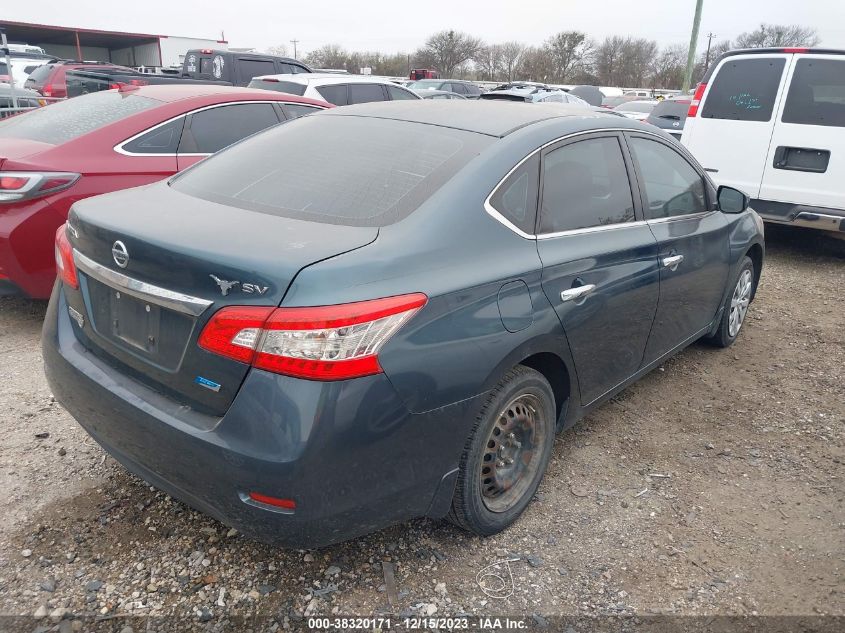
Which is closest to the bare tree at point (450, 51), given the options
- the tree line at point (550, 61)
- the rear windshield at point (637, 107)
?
the tree line at point (550, 61)

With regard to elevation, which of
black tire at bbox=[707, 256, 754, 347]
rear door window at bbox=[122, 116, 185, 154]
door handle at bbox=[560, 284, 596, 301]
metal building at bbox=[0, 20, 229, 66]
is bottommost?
black tire at bbox=[707, 256, 754, 347]

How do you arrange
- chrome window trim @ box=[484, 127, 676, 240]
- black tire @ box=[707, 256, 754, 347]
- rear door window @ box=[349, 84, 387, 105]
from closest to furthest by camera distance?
1. chrome window trim @ box=[484, 127, 676, 240]
2. black tire @ box=[707, 256, 754, 347]
3. rear door window @ box=[349, 84, 387, 105]

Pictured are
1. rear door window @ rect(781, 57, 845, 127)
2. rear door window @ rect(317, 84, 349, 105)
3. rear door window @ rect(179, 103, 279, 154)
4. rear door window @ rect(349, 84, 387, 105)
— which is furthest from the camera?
rear door window @ rect(349, 84, 387, 105)

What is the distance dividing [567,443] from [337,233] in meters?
1.86

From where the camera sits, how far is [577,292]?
264 centimetres

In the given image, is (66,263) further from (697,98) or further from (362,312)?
(697,98)

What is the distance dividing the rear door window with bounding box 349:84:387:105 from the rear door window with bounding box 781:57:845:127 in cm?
525

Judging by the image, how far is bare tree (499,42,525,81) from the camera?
61.7 m

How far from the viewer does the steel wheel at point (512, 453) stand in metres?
2.54

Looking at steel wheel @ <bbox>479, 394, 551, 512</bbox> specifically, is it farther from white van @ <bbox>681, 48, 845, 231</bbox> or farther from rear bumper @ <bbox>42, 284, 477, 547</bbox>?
white van @ <bbox>681, 48, 845, 231</bbox>

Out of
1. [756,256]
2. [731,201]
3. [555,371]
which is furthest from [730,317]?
[555,371]

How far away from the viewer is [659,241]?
3.23 m

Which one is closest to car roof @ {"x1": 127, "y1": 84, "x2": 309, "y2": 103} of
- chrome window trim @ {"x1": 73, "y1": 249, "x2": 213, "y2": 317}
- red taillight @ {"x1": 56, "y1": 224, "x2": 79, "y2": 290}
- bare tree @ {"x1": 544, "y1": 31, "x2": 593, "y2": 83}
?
red taillight @ {"x1": 56, "y1": 224, "x2": 79, "y2": 290}

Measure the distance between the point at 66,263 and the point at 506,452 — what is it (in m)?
1.86
